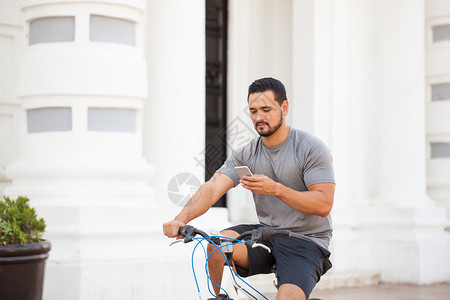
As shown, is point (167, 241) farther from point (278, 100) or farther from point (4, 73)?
point (278, 100)

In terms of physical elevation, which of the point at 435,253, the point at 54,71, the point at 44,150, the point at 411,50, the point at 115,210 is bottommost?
the point at 435,253

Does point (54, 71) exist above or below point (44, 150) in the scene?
above

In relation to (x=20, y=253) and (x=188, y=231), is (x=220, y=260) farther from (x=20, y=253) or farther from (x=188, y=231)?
(x=20, y=253)

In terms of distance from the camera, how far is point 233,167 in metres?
4.02

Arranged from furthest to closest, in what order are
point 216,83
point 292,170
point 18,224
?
point 216,83 < point 18,224 < point 292,170

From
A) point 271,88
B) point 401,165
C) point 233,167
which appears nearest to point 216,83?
point 401,165

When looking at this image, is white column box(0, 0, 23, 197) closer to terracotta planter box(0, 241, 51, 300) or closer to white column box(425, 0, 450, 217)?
terracotta planter box(0, 241, 51, 300)

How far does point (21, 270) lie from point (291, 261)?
2212 millimetres

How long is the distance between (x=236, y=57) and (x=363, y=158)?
6.98 feet

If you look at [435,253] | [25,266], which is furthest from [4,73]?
[435,253]

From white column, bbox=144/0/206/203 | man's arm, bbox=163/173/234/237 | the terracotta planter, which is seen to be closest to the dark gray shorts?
man's arm, bbox=163/173/234/237

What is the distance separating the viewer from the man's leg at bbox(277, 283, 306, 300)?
343 centimetres

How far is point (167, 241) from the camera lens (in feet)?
21.1

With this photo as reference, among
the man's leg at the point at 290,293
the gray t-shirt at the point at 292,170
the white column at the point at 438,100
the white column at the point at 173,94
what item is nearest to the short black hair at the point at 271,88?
the gray t-shirt at the point at 292,170
